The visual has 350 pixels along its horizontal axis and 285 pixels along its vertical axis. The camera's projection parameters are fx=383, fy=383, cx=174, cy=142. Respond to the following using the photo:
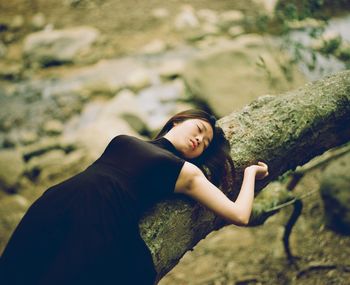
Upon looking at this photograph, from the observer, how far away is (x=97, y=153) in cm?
526

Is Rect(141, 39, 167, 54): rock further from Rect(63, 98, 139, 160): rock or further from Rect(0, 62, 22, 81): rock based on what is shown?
Rect(0, 62, 22, 81): rock

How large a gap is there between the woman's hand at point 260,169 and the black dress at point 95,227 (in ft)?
1.71

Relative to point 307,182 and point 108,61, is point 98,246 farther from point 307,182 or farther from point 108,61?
point 108,61

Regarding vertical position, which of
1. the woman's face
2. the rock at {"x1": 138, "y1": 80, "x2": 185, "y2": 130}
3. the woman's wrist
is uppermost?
the woman's face

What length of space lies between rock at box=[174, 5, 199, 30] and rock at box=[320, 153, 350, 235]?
587 centimetres

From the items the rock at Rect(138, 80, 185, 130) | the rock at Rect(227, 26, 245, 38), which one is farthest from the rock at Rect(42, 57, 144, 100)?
the rock at Rect(227, 26, 245, 38)

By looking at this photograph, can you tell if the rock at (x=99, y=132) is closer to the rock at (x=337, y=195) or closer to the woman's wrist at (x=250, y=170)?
the rock at (x=337, y=195)

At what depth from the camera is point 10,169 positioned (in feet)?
18.2

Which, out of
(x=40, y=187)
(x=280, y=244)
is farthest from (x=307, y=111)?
(x=40, y=187)

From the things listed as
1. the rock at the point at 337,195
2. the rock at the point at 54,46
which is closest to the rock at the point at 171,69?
the rock at the point at 54,46

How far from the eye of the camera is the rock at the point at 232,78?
17.6 feet

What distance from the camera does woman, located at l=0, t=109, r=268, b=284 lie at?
1.69 m

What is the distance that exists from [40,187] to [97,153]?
93cm

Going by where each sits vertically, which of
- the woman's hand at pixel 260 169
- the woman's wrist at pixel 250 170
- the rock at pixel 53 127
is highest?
the woman's wrist at pixel 250 170
